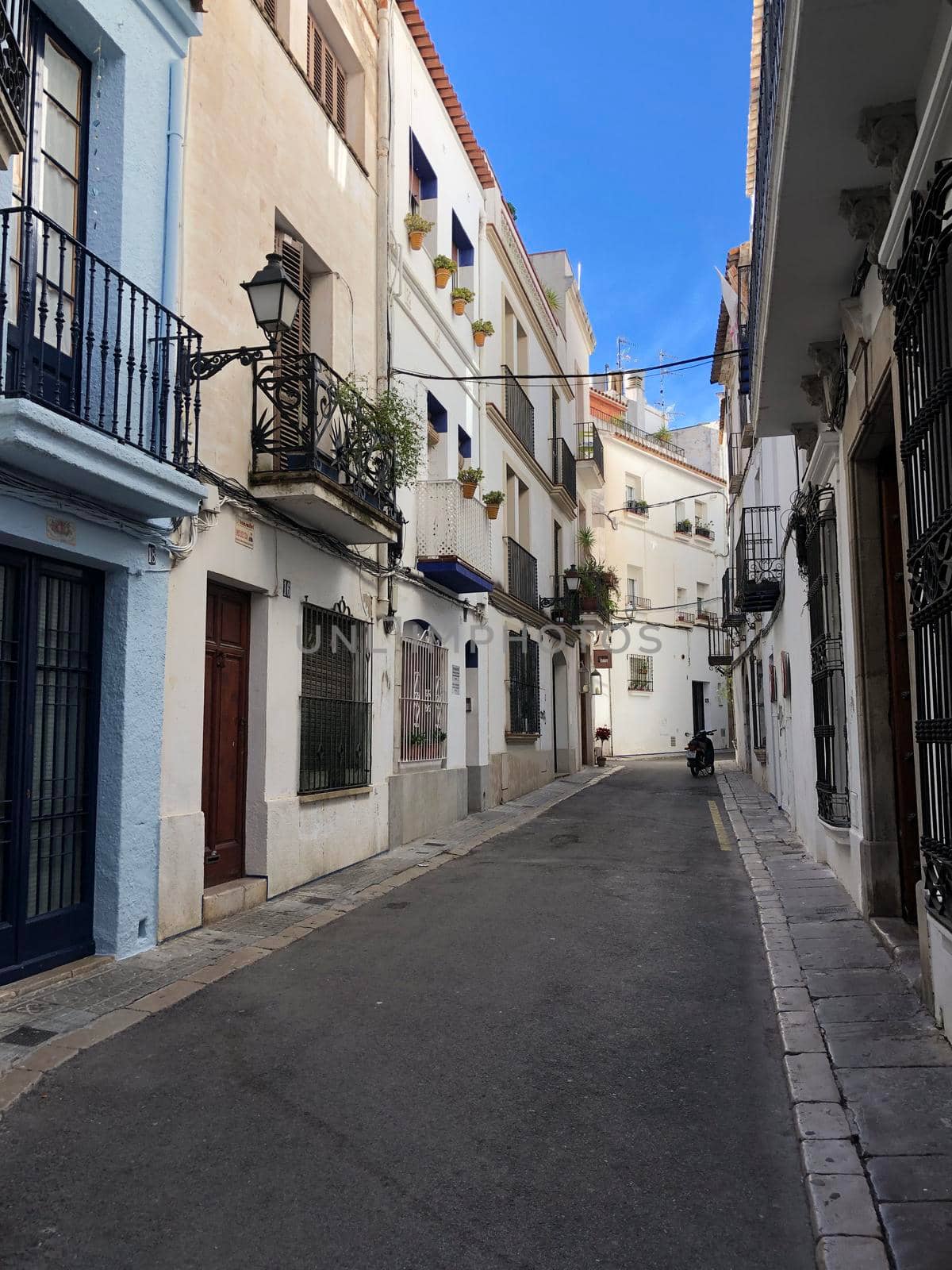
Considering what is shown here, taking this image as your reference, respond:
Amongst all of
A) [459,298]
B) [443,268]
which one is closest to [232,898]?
[443,268]

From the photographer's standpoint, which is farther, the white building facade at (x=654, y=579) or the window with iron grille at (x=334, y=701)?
the white building facade at (x=654, y=579)

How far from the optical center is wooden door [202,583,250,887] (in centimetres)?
753

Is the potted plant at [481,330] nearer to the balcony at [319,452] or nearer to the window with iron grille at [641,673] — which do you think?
the balcony at [319,452]

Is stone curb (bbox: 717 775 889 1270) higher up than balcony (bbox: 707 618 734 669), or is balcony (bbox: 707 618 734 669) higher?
balcony (bbox: 707 618 734 669)

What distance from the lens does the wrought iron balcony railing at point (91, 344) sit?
505 centimetres

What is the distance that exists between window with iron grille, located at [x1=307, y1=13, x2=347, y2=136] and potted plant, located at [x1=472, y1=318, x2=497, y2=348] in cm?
447

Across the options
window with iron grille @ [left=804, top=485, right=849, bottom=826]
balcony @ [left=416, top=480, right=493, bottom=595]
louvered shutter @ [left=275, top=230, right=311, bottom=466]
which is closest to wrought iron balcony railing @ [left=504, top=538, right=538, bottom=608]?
balcony @ [left=416, top=480, right=493, bottom=595]

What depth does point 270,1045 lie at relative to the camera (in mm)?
4465

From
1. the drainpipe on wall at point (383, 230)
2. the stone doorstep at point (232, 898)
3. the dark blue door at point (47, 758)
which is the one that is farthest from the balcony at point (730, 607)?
the dark blue door at point (47, 758)

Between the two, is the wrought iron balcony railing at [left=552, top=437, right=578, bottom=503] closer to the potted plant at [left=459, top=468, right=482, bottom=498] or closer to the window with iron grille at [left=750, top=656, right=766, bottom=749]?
the window with iron grille at [left=750, top=656, right=766, bottom=749]

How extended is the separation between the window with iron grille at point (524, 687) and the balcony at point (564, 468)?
447 centimetres

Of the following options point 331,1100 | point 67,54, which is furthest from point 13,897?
point 67,54

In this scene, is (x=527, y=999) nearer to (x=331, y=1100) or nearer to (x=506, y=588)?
(x=331, y=1100)

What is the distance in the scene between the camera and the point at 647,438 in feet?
113
